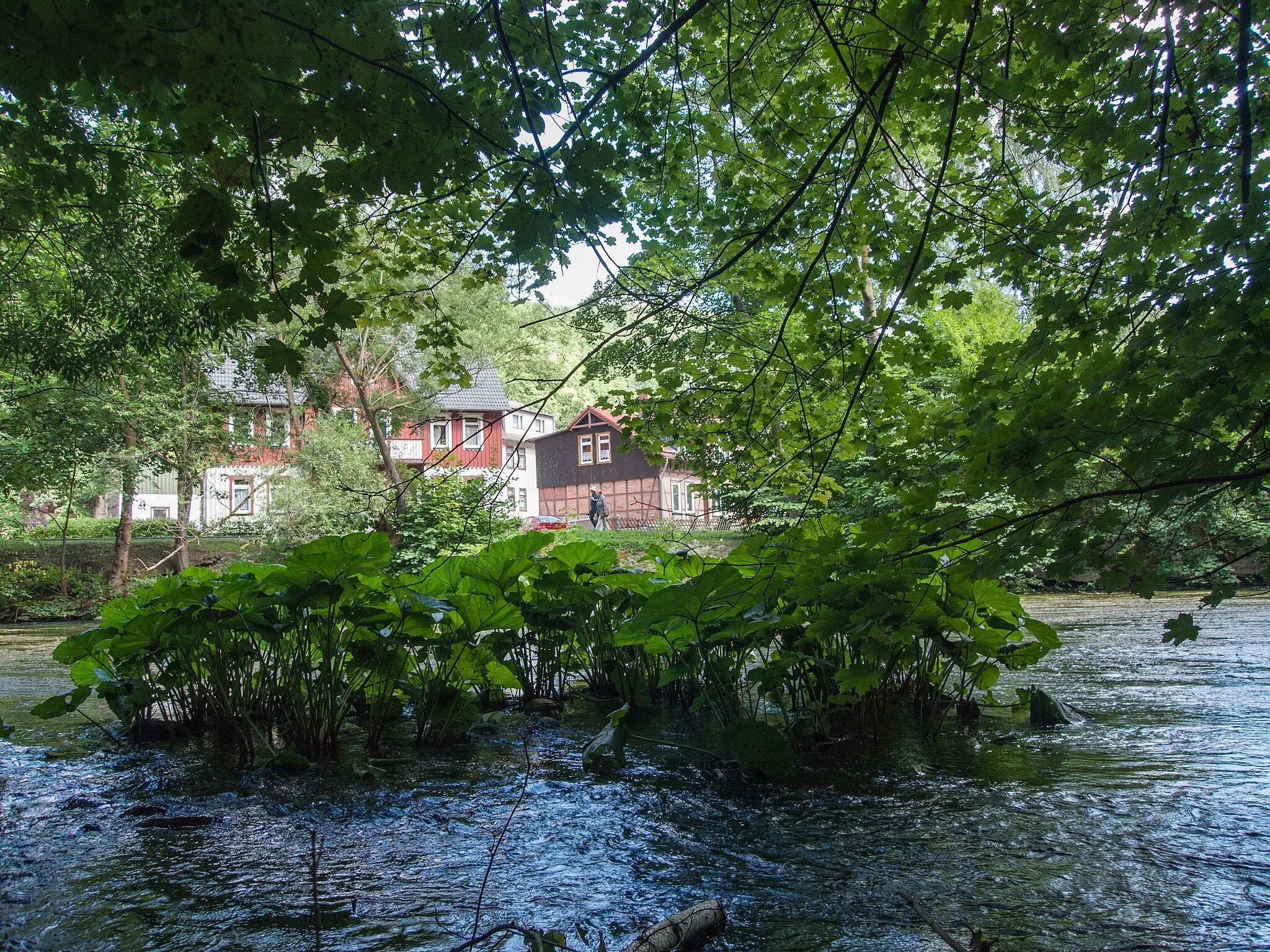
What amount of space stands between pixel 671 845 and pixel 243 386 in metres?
17.6

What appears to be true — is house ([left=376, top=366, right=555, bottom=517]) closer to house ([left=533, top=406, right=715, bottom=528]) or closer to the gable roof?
house ([left=533, top=406, right=715, bottom=528])

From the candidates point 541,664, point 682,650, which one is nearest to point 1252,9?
point 682,650

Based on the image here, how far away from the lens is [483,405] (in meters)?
35.7

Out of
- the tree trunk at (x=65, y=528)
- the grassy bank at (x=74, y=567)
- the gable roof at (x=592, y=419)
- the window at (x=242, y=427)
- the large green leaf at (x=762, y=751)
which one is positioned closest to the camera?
the large green leaf at (x=762, y=751)

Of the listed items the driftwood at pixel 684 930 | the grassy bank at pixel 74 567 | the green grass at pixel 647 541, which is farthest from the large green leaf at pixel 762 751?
the green grass at pixel 647 541

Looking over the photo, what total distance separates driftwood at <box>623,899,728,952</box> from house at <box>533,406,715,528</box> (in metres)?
31.9

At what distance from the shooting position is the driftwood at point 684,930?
5.60 feet

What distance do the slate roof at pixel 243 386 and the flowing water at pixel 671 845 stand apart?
42.0 ft

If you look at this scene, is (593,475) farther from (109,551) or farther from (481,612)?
(481,612)

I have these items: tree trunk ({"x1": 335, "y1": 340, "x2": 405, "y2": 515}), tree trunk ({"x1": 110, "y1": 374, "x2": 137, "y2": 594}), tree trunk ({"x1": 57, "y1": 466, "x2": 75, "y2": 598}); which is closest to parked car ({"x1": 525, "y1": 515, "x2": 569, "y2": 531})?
tree trunk ({"x1": 335, "y1": 340, "x2": 405, "y2": 515})

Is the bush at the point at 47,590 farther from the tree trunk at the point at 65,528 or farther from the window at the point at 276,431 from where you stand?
the window at the point at 276,431

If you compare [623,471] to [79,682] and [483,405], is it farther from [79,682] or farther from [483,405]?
[79,682]

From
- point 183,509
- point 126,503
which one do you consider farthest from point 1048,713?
point 126,503

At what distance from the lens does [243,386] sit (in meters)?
17.4
